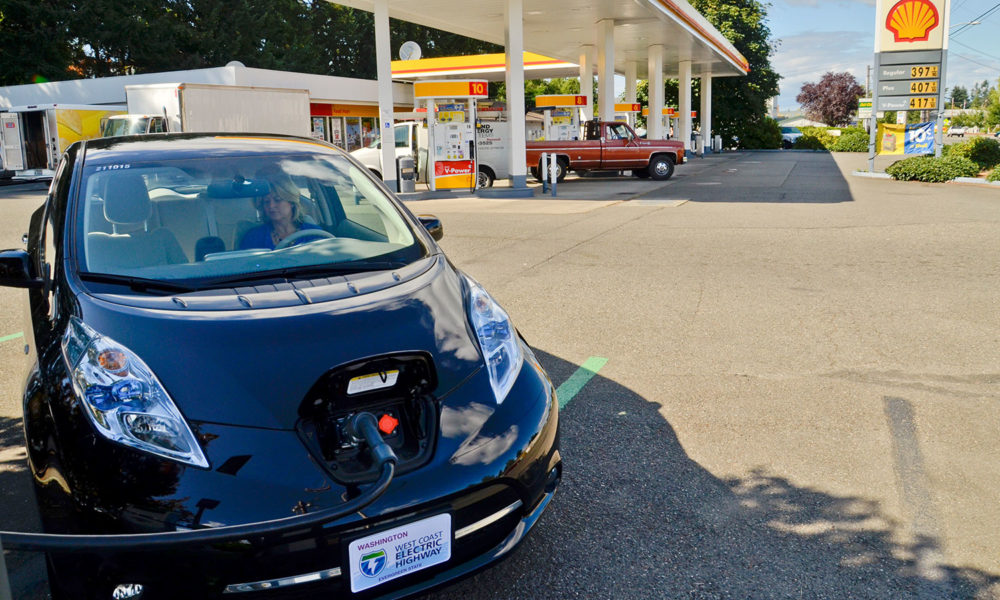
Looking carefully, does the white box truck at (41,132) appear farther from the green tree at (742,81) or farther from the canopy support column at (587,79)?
the green tree at (742,81)

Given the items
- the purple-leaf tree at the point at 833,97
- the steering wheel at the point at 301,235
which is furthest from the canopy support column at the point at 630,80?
the purple-leaf tree at the point at 833,97

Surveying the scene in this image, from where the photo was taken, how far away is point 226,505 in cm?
227

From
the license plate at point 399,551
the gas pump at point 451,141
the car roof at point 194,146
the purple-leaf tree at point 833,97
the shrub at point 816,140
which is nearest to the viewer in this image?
the license plate at point 399,551

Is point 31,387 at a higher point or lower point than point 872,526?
higher

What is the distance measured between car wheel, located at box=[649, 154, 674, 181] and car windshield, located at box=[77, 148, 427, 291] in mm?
22772

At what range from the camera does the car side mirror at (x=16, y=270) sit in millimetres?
3168

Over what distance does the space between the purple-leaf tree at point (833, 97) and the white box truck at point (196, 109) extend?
72.8 meters

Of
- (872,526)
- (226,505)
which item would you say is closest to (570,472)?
(872,526)

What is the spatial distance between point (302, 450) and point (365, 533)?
32cm

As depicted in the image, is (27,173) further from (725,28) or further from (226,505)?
(725,28)

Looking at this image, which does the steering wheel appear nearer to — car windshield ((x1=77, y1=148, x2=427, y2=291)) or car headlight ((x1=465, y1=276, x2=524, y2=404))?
car windshield ((x1=77, y1=148, x2=427, y2=291))

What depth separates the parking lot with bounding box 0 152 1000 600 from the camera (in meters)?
3.10

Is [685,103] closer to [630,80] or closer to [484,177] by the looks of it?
[630,80]

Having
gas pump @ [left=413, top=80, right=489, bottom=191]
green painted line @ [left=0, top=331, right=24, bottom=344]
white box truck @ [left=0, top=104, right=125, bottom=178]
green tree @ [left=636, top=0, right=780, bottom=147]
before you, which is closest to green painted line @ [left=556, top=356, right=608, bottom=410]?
green painted line @ [left=0, top=331, right=24, bottom=344]
